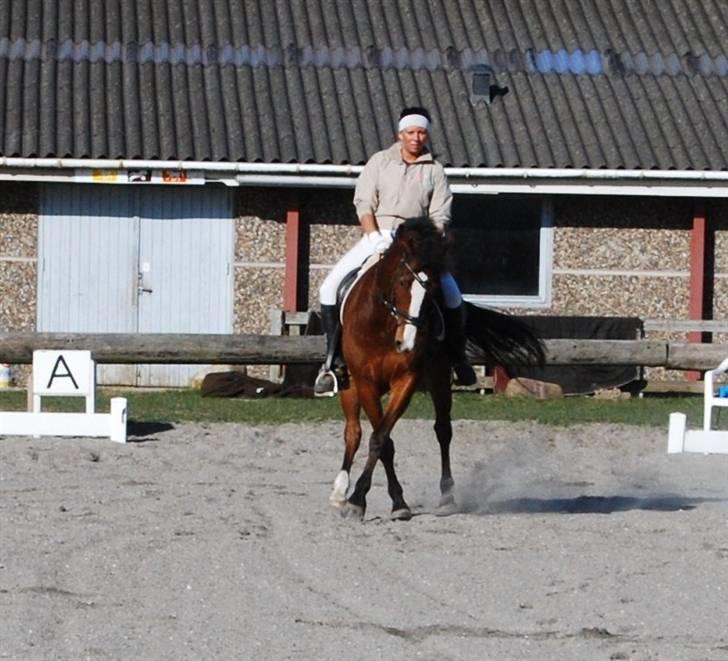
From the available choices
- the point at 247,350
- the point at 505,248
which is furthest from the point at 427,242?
the point at 505,248

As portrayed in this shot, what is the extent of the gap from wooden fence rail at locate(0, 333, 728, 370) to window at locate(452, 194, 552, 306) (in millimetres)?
5274

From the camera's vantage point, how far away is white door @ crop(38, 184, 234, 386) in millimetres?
22797

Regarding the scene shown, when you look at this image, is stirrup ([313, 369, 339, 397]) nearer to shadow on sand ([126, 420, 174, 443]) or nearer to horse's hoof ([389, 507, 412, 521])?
horse's hoof ([389, 507, 412, 521])

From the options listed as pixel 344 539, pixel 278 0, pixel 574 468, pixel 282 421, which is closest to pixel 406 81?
pixel 278 0

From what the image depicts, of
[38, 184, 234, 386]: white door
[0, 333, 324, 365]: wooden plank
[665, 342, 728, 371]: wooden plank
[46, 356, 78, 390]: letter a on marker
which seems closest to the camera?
[46, 356, 78, 390]: letter a on marker

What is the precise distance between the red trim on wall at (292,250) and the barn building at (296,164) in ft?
0.08

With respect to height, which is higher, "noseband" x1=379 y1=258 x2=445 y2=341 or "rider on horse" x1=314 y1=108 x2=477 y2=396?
"rider on horse" x1=314 y1=108 x2=477 y2=396

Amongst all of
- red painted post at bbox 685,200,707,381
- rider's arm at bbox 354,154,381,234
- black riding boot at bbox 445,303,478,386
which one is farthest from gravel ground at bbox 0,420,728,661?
red painted post at bbox 685,200,707,381

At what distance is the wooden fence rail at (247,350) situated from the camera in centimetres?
1702

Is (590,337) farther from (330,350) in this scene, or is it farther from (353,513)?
(353,513)

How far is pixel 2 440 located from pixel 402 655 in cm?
862

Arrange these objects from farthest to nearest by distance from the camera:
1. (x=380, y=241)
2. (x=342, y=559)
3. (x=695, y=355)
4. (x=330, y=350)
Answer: (x=695, y=355) → (x=330, y=350) → (x=380, y=241) → (x=342, y=559)

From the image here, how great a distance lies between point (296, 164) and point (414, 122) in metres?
10.3

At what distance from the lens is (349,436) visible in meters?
12.2
